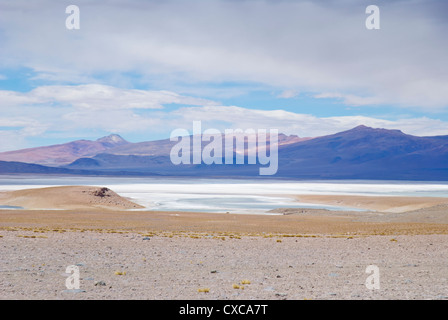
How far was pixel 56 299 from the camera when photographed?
980 cm

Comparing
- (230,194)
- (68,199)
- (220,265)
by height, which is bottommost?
(230,194)

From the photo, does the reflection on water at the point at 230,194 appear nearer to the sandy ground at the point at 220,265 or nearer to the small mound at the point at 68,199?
the small mound at the point at 68,199

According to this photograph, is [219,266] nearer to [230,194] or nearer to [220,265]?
[220,265]

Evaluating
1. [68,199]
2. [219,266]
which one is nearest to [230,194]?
[68,199]

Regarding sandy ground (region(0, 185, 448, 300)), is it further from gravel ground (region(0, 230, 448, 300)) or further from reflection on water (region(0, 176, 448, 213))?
reflection on water (region(0, 176, 448, 213))

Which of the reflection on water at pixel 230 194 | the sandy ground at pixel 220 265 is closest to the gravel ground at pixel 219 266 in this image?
the sandy ground at pixel 220 265

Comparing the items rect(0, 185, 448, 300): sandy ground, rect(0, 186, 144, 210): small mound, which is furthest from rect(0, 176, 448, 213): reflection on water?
rect(0, 185, 448, 300): sandy ground

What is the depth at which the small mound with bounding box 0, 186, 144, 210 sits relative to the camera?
177 feet

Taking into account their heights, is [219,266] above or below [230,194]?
above

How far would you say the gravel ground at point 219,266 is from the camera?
10.8m

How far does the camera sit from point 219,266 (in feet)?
49.2

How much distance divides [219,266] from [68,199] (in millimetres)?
44451
